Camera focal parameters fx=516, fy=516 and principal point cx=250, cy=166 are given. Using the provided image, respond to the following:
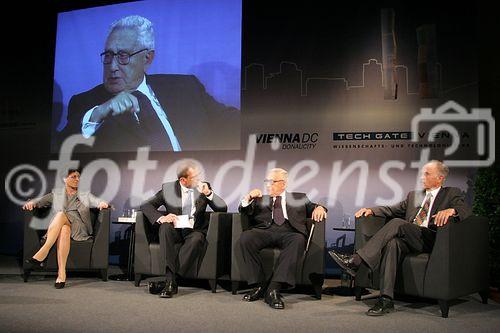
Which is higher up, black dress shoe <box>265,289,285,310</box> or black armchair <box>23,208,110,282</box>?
black armchair <box>23,208,110,282</box>

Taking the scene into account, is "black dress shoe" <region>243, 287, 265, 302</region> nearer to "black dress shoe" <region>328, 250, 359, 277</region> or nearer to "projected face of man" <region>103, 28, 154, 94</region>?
"black dress shoe" <region>328, 250, 359, 277</region>

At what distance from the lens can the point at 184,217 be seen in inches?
169

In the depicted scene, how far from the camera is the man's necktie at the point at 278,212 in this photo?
4211mm

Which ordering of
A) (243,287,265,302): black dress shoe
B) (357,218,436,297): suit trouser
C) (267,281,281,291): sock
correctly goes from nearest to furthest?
(357,218,436,297): suit trouser, (267,281,281,291): sock, (243,287,265,302): black dress shoe

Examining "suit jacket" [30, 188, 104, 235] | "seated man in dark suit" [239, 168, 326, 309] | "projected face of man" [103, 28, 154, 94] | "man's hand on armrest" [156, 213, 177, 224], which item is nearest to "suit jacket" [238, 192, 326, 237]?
"seated man in dark suit" [239, 168, 326, 309]

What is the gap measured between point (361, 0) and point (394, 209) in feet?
8.16

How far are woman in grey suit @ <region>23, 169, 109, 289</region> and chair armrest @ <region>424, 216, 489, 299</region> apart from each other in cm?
281

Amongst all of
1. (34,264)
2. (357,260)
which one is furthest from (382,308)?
(34,264)

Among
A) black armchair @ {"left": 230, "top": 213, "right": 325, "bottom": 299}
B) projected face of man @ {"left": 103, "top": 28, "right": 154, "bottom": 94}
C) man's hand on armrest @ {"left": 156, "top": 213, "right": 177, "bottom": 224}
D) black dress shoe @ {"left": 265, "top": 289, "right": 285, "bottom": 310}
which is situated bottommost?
black dress shoe @ {"left": 265, "top": 289, "right": 285, "bottom": 310}

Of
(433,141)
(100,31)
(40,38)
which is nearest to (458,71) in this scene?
(433,141)

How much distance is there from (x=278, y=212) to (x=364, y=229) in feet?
2.33

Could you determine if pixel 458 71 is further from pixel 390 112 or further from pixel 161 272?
pixel 161 272

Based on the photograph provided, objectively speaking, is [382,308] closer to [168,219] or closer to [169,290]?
[169,290]

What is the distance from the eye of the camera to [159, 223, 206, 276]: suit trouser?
409cm
